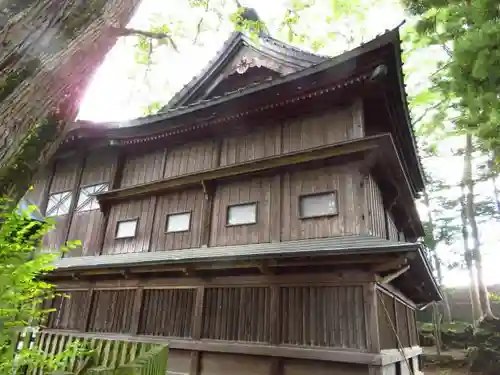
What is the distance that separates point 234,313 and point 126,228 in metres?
5.36

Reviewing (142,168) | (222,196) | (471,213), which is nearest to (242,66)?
(222,196)

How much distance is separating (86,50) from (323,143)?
22.7ft

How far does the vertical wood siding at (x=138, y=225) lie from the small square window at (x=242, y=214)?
2927 millimetres

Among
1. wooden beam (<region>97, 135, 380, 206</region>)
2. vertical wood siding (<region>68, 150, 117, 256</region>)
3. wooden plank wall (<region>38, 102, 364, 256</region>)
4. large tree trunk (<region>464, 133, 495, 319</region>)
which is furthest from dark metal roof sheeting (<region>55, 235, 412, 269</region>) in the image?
large tree trunk (<region>464, 133, 495, 319</region>)

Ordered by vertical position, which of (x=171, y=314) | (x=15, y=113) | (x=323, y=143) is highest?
(x=323, y=143)

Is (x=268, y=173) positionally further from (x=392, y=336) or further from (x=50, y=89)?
(x=50, y=89)

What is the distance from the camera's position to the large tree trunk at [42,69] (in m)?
2.54

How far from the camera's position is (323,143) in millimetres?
9156

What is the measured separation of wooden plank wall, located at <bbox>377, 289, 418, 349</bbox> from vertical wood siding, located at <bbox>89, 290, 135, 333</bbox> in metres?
6.40

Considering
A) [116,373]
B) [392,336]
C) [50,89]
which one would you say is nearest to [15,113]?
[50,89]

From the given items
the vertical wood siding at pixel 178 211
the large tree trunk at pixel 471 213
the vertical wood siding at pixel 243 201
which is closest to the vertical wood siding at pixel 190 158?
the vertical wood siding at pixel 178 211

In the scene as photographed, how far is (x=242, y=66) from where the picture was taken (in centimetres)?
1149

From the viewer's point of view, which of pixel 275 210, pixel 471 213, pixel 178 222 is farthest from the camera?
pixel 471 213

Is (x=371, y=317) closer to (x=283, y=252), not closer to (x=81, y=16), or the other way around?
(x=283, y=252)
